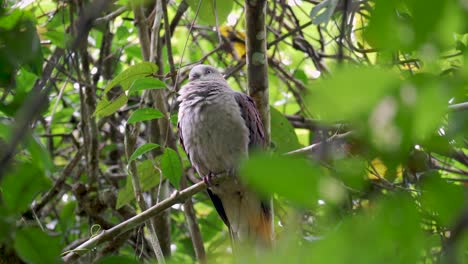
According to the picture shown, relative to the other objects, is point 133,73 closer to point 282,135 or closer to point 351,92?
point 282,135

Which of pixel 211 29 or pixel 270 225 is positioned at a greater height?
pixel 211 29

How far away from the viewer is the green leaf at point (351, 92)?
72 centimetres

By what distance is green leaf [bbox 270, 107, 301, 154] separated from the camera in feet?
10.7

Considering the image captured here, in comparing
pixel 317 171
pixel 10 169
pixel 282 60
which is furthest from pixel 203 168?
pixel 317 171

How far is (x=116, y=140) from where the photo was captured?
4.69 m

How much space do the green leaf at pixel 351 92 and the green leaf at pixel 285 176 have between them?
0.25ft

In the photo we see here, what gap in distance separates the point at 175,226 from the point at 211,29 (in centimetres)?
160

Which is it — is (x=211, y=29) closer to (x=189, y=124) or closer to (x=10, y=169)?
(x=189, y=124)

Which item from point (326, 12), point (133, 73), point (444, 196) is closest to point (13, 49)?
point (444, 196)

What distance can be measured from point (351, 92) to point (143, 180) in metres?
2.67

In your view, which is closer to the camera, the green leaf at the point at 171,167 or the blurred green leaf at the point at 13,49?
the blurred green leaf at the point at 13,49

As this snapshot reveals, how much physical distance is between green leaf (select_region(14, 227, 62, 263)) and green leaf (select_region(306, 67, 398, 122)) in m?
0.64

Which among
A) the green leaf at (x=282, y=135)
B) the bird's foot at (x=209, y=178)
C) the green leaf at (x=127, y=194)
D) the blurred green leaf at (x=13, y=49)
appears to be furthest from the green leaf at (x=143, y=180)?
the blurred green leaf at (x=13, y=49)

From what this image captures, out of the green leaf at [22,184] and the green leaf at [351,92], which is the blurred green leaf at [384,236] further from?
the green leaf at [22,184]
